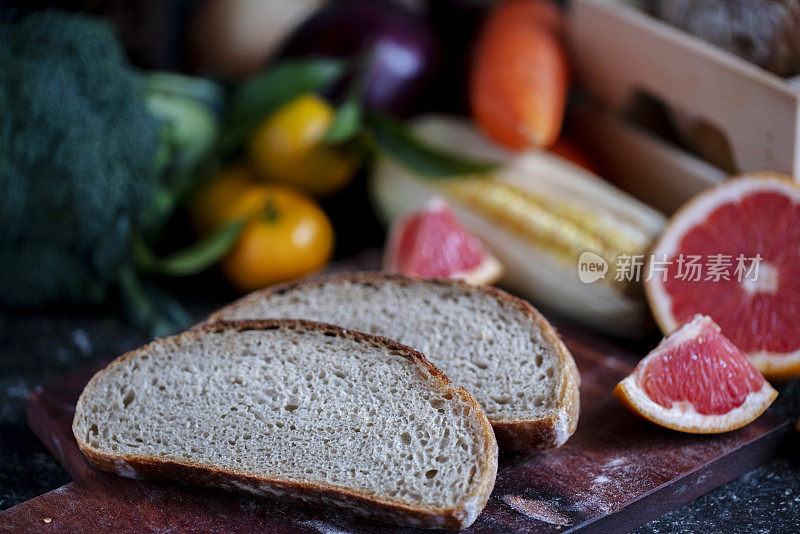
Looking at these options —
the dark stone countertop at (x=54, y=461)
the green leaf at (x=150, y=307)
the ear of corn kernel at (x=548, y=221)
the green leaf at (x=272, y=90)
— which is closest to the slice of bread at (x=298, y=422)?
the dark stone countertop at (x=54, y=461)

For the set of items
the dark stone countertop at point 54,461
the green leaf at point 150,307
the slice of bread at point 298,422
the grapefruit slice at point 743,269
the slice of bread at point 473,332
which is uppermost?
the grapefruit slice at point 743,269

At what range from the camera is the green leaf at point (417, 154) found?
2458mm

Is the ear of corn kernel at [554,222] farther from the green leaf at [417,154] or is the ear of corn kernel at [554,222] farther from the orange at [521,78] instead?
the orange at [521,78]

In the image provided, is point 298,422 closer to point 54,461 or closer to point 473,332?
point 473,332

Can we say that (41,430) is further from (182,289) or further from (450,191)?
(450,191)

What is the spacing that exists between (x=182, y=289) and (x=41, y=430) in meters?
0.78

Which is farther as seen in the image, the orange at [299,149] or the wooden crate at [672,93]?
the orange at [299,149]

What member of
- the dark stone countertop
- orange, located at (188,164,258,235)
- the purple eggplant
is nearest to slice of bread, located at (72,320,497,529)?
the dark stone countertop

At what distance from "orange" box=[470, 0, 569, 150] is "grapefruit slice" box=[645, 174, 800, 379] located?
57 cm

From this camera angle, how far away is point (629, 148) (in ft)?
8.46

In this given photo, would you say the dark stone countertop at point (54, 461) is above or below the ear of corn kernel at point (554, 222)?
below

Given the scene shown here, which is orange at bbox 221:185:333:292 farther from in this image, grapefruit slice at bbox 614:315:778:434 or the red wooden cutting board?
grapefruit slice at bbox 614:315:778:434

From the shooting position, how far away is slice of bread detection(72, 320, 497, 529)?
144 centimetres

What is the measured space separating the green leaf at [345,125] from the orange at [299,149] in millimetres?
39
